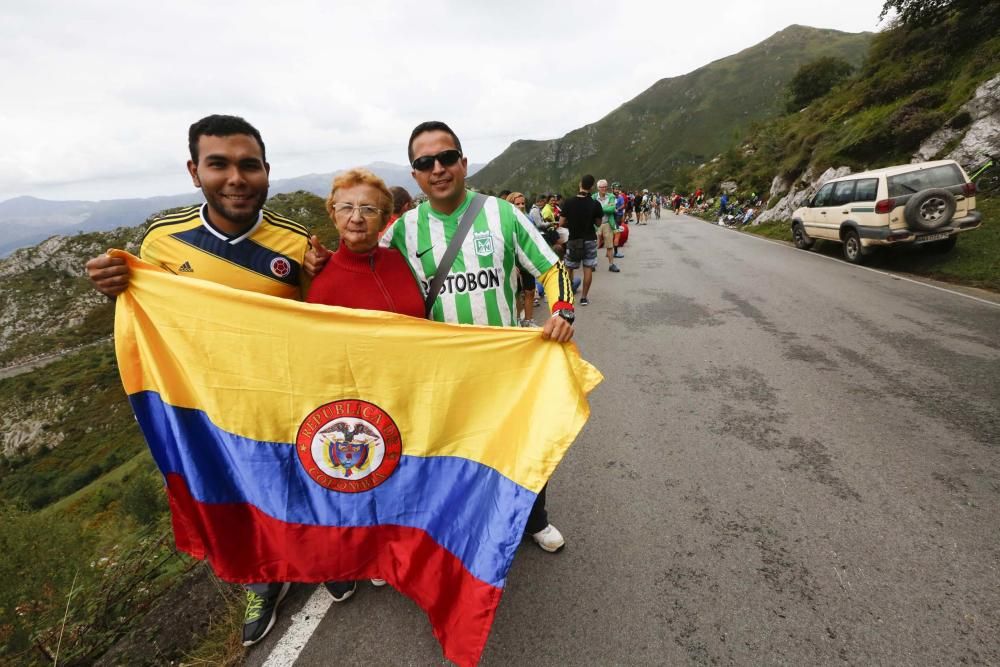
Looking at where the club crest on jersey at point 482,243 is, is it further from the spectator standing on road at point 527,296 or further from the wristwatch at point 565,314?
the spectator standing on road at point 527,296

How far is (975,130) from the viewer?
12.3 meters

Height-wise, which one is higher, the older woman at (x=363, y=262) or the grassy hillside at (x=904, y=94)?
the grassy hillside at (x=904, y=94)

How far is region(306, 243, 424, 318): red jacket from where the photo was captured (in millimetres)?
2254

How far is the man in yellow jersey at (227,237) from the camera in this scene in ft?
7.13

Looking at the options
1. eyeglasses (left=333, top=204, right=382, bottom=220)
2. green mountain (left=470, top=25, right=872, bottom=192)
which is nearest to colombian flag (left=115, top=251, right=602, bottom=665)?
eyeglasses (left=333, top=204, right=382, bottom=220)

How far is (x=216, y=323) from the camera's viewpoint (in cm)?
211

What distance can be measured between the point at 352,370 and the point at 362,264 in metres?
0.57

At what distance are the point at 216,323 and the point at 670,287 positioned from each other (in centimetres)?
874

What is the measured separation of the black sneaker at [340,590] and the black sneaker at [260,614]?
27 cm

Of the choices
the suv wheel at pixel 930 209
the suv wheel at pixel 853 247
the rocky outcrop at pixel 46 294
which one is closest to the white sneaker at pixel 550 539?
the suv wheel at pixel 930 209

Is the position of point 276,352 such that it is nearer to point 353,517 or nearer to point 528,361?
A: point 353,517

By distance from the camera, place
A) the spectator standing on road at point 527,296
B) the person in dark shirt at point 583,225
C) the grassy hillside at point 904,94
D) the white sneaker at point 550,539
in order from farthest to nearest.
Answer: the grassy hillside at point 904,94 < the person in dark shirt at point 583,225 < the spectator standing on road at point 527,296 < the white sneaker at point 550,539

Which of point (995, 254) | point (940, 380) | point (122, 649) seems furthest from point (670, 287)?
point (122, 649)

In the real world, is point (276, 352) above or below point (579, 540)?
above
